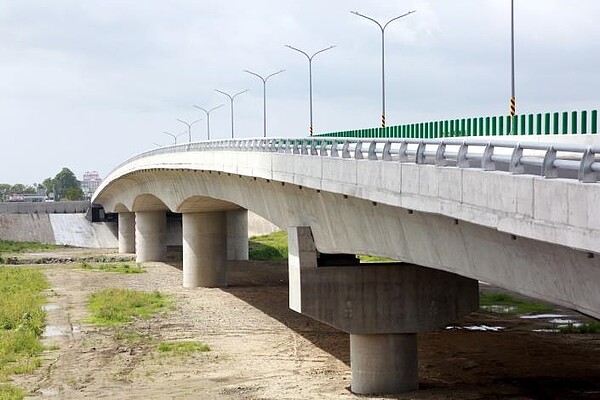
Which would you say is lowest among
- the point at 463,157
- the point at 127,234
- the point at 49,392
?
the point at 49,392

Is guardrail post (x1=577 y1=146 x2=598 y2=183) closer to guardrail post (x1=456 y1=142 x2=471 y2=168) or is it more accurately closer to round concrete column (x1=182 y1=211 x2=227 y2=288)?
guardrail post (x1=456 y1=142 x2=471 y2=168)

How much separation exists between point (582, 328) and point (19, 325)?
23.3 m

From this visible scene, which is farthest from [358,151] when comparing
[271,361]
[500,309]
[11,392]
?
[500,309]

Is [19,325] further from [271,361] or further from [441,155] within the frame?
[441,155]

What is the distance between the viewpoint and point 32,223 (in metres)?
133

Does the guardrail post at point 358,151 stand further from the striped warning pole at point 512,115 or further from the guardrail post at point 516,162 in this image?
the guardrail post at point 516,162

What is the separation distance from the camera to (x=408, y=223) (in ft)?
81.8

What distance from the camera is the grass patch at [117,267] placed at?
262ft

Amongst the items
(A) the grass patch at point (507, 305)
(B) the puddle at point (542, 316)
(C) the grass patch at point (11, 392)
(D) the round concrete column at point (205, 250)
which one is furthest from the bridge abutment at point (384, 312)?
(D) the round concrete column at point (205, 250)

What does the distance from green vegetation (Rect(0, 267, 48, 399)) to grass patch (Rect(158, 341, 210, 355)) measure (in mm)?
4484

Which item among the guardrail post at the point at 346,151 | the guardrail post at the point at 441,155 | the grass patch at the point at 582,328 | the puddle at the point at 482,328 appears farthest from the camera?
the puddle at the point at 482,328

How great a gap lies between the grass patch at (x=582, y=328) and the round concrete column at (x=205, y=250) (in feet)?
84.4

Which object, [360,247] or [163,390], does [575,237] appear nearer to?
[360,247]

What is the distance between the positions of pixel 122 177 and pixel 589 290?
79.9 metres
